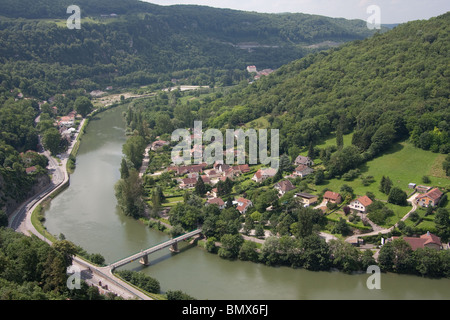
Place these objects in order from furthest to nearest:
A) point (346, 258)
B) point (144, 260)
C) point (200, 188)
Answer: point (200, 188) < point (144, 260) < point (346, 258)

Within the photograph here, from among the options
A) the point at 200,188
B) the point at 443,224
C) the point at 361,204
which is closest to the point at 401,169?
the point at 361,204

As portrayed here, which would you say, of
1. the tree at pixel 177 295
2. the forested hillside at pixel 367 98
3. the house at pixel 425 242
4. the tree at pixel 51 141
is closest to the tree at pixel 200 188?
the forested hillside at pixel 367 98

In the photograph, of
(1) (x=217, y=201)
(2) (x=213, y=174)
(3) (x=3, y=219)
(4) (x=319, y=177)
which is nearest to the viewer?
(3) (x=3, y=219)

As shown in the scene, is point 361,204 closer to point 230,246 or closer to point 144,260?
point 230,246

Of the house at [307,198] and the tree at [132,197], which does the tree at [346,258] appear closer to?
the house at [307,198]

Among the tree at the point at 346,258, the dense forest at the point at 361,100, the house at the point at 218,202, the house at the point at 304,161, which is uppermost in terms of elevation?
the dense forest at the point at 361,100

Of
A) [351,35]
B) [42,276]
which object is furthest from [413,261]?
[351,35]

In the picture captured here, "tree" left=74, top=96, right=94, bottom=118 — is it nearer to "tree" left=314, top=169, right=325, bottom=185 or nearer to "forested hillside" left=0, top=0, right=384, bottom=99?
"forested hillside" left=0, top=0, right=384, bottom=99
